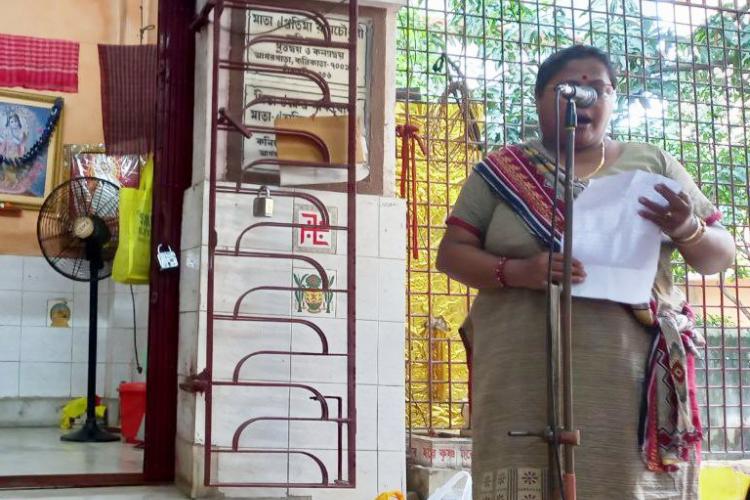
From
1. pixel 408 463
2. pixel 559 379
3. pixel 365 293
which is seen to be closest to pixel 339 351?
pixel 365 293

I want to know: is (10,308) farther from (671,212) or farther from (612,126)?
(671,212)

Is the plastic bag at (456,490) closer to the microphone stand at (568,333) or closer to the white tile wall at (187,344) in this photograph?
the white tile wall at (187,344)

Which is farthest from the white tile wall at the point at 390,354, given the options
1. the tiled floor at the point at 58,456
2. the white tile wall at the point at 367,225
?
the tiled floor at the point at 58,456

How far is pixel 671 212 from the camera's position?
1.80m

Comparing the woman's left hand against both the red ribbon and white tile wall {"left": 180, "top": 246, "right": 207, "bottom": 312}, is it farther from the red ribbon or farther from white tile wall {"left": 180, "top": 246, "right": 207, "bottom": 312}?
the red ribbon

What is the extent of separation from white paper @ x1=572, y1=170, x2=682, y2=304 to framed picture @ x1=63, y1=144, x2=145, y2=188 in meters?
5.42

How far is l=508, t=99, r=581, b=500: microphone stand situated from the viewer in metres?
1.62

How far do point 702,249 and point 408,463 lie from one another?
273cm

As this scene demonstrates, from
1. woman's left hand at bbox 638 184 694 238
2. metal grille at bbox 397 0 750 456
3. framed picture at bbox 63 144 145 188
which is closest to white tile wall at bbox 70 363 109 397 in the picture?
framed picture at bbox 63 144 145 188

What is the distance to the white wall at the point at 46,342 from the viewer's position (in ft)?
20.9

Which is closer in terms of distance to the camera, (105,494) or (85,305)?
(105,494)

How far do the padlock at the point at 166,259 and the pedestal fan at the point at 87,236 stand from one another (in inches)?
67.4

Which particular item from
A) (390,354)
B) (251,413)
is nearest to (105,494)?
(251,413)

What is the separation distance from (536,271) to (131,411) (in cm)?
416
